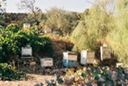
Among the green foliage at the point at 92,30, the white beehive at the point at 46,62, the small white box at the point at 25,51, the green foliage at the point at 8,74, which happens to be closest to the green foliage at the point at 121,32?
the green foliage at the point at 92,30

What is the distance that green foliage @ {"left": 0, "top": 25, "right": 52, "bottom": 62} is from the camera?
10.5 metres

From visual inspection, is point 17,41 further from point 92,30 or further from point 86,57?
point 92,30

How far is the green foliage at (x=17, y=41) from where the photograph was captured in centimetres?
1053

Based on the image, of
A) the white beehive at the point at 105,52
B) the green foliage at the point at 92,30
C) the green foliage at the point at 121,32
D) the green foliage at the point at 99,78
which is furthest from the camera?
the green foliage at the point at 92,30

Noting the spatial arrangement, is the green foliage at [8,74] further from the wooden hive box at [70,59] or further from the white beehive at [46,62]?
the wooden hive box at [70,59]

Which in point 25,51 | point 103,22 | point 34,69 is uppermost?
point 103,22

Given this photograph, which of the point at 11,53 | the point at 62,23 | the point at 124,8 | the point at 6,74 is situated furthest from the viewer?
the point at 62,23

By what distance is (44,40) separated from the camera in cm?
1152

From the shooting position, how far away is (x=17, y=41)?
35.0 ft

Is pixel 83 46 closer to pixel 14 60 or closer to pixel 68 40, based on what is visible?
pixel 68 40

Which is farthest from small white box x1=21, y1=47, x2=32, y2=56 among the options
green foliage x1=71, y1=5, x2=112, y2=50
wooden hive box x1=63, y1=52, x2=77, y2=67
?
green foliage x1=71, y1=5, x2=112, y2=50

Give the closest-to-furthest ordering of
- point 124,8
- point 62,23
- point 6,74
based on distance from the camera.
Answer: point 6,74
point 124,8
point 62,23

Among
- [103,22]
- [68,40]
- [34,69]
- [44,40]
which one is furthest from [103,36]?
[34,69]

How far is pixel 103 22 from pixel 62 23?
13.9ft
